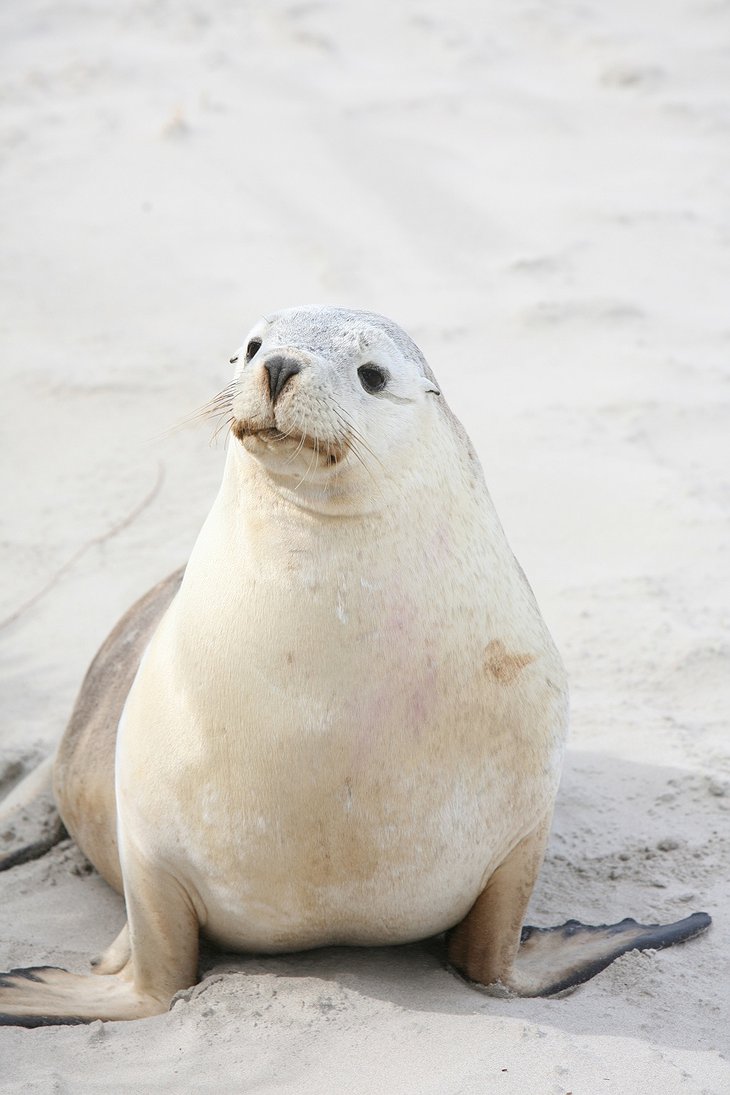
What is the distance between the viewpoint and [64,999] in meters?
2.75

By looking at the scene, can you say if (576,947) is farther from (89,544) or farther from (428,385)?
(89,544)

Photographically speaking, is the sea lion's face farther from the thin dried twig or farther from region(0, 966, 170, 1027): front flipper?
the thin dried twig

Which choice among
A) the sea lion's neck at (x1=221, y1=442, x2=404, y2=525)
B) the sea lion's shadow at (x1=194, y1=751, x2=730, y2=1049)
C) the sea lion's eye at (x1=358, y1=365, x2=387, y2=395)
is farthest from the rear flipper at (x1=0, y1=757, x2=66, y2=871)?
the sea lion's eye at (x1=358, y1=365, x2=387, y2=395)

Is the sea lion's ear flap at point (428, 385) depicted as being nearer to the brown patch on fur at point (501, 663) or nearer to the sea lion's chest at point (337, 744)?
the sea lion's chest at point (337, 744)

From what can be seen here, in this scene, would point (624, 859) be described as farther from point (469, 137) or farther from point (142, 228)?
point (469, 137)

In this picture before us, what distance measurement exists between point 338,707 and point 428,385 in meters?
0.63

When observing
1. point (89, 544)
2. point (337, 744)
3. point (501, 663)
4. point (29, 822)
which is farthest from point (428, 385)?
point (89, 544)

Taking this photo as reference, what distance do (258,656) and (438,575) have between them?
0.35m

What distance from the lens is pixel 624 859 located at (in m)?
3.28

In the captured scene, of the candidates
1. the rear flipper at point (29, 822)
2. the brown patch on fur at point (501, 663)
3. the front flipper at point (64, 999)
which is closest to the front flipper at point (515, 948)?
the brown patch on fur at point (501, 663)

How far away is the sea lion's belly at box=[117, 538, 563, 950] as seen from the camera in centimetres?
249

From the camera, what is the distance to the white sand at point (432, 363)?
2.56 meters

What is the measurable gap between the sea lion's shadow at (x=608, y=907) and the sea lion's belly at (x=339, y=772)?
0.11 metres

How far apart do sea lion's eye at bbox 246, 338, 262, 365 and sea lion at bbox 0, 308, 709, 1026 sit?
0.03 ft
